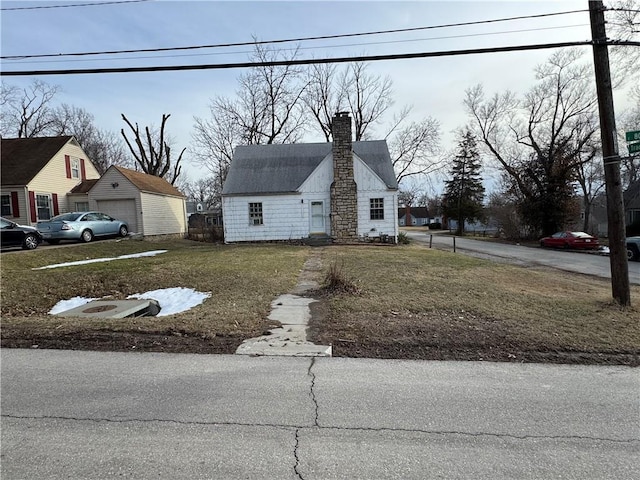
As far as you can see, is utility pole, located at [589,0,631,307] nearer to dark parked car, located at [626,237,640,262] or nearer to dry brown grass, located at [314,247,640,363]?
dry brown grass, located at [314,247,640,363]

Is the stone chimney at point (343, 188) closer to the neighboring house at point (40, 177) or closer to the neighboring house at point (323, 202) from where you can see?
the neighboring house at point (323, 202)

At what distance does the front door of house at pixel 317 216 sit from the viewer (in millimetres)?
23078

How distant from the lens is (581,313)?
6.90 m

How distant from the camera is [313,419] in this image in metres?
3.29

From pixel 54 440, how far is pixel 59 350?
2.57 metres

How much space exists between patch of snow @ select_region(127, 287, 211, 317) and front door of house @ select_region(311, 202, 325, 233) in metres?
14.2

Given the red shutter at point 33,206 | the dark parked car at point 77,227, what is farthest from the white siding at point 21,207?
the dark parked car at point 77,227

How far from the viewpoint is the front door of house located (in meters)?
23.1

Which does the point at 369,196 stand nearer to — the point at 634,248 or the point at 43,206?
the point at 634,248

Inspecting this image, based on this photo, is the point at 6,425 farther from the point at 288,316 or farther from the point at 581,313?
the point at 581,313

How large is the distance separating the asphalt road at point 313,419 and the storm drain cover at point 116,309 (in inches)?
99.5

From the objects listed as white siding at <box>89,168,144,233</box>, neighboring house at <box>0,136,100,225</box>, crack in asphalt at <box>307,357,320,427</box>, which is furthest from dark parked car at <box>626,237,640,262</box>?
neighboring house at <box>0,136,100,225</box>

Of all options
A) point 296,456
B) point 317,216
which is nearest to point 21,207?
point 317,216

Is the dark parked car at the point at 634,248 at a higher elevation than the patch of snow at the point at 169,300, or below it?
below
